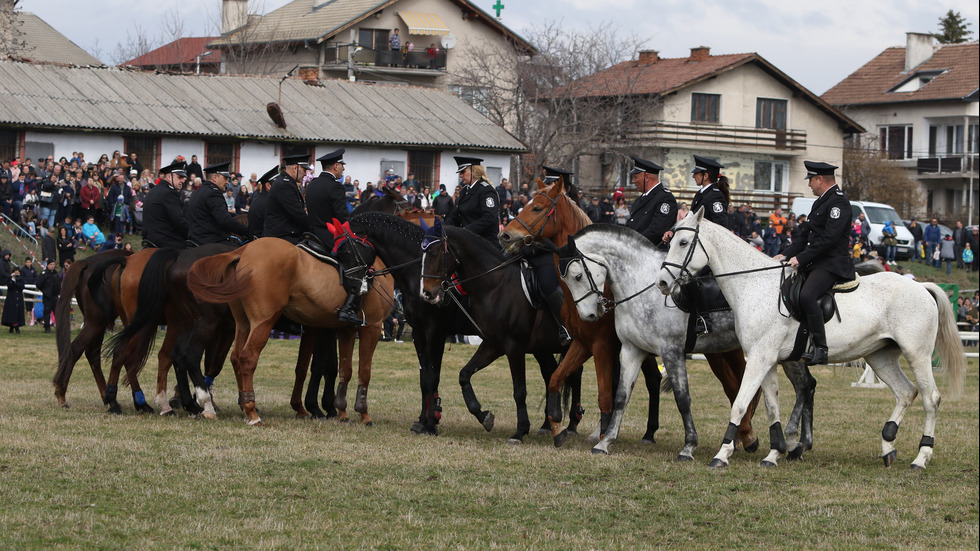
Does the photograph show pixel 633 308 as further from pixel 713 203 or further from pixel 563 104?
pixel 563 104

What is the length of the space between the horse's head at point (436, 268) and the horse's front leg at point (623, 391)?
1959 mm

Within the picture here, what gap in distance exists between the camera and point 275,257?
1277 cm

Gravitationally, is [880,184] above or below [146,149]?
above

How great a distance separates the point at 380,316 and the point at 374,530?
18.5 feet

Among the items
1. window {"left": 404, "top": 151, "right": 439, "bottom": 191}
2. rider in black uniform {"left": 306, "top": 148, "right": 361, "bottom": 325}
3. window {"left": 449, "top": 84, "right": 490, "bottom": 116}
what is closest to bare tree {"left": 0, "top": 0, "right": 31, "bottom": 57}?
window {"left": 404, "top": 151, "right": 439, "bottom": 191}

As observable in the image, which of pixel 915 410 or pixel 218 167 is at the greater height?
pixel 218 167

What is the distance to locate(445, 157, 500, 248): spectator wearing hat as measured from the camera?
13.5 meters

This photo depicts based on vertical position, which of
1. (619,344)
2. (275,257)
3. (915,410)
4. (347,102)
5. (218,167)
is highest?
(347,102)

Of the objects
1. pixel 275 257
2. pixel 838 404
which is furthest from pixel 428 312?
pixel 838 404

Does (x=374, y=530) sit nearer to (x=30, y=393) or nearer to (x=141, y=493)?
(x=141, y=493)

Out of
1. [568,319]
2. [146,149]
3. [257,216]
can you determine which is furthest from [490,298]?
[146,149]

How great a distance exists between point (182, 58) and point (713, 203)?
193 ft

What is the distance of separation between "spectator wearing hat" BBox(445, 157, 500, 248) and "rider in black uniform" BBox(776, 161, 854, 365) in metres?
3.65

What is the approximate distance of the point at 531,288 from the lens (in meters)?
12.4
